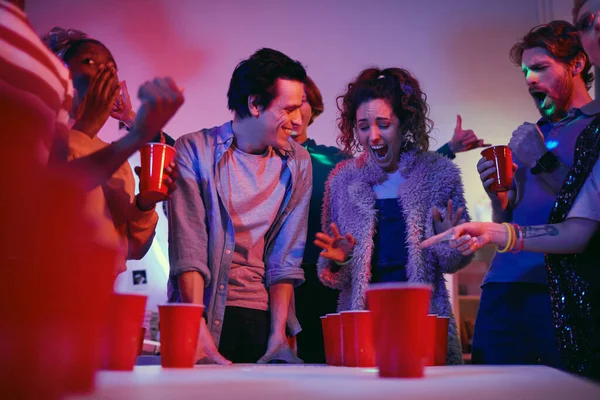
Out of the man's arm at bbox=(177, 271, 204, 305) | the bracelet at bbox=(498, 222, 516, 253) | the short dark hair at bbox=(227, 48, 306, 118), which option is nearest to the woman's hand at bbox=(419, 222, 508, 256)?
the bracelet at bbox=(498, 222, 516, 253)

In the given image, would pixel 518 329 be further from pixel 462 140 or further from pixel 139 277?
pixel 139 277

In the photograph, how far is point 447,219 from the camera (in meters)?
1.88

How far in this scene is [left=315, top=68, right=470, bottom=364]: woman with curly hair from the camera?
6.23 feet

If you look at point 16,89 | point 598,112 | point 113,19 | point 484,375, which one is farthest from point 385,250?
point 113,19

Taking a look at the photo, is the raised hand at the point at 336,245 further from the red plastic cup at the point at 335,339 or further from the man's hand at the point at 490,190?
the red plastic cup at the point at 335,339

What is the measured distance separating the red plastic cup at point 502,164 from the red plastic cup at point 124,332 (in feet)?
4.10

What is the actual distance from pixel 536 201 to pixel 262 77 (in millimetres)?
1105

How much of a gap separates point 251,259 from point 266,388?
128cm

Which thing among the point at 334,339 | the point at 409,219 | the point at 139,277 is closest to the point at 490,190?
the point at 409,219

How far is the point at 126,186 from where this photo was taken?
1.37 metres

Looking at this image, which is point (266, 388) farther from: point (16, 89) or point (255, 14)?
point (255, 14)

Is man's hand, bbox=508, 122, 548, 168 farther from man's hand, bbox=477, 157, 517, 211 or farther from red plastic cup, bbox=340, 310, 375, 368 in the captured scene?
red plastic cup, bbox=340, 310, 375, 368

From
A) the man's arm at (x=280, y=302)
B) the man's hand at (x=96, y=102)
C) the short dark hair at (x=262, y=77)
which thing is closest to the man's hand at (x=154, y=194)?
the man's hand at (x=96, y=102)

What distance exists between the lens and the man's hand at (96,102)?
1297mm
